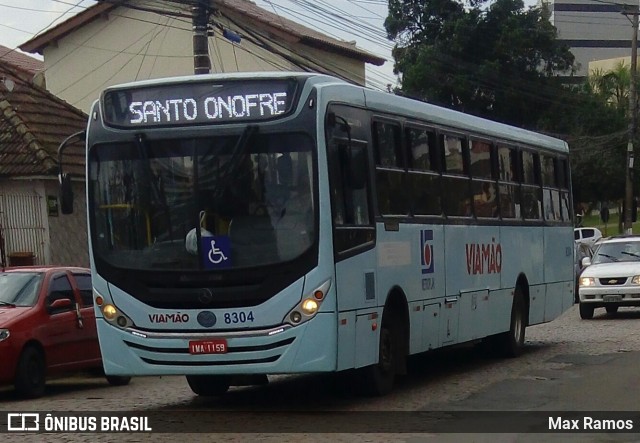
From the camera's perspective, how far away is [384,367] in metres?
13.3

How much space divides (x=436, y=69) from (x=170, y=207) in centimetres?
4246

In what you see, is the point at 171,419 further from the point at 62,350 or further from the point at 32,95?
the point at 32,95

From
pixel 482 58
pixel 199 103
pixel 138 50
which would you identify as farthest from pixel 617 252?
pixel 482 58

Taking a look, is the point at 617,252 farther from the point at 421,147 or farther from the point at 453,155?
the point at 421,147

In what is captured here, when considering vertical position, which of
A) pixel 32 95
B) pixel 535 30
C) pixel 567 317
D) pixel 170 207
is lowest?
pixel 567 317

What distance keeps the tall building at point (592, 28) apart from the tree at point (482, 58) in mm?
66755

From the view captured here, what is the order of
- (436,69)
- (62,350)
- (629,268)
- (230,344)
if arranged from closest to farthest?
(230,344) → (62,350) → (629,268) → (436,69)

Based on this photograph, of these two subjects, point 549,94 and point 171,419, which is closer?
point 171,419

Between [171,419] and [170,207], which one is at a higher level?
[170,207]

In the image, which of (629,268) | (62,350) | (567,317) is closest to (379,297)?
(62,350)

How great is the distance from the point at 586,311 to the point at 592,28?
10073 centimetres

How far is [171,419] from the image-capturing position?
1200 centimetres

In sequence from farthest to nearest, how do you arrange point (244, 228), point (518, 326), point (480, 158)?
point (518, 326) → point (480, 158) → point (244, 228)

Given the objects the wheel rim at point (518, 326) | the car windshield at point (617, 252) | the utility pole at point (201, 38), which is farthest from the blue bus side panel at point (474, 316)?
the car windshield at point (617, 252)
